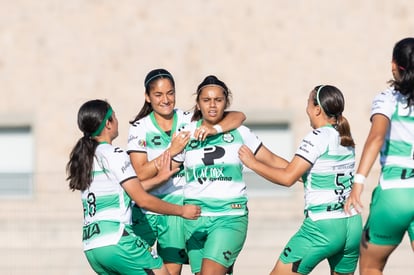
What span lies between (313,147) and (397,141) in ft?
2.68

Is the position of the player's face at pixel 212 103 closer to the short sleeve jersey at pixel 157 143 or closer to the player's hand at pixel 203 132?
the player's hand at pixel 203 132

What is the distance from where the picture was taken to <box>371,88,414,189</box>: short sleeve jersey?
672 cm

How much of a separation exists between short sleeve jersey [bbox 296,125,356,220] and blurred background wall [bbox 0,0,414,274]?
10005 mm

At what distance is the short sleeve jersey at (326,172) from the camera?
295 inches

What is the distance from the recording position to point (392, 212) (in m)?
6.75

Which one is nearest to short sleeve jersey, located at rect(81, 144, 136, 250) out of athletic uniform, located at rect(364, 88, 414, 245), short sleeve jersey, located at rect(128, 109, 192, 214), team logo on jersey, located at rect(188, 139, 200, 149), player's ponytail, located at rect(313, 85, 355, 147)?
team logo on jersey, located at rect(188, 139, 200, 149)

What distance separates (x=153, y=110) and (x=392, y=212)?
92.7 inches

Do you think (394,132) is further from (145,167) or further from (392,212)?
(145,167)

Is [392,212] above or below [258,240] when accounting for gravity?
above

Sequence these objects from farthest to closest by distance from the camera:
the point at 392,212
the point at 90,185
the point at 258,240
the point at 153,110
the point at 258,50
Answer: the point at 258,50
the point at 258,240
the point at 153,110
the point at 90,185
the point at 392,212

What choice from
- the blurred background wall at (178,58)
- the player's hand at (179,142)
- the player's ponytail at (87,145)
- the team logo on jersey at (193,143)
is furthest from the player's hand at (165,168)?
the blurred background wall at (178,58)

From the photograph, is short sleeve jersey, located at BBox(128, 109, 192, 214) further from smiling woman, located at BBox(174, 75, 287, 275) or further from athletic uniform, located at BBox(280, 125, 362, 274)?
athletic uniform, located at BBox(280, 125, 362, 274)

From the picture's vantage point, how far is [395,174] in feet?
22.3

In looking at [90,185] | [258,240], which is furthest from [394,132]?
[258,240]
